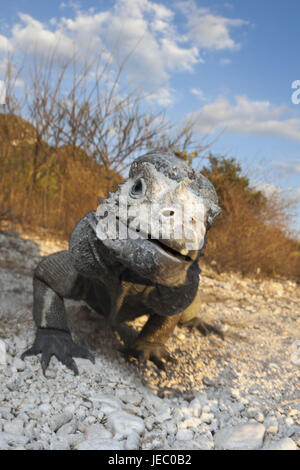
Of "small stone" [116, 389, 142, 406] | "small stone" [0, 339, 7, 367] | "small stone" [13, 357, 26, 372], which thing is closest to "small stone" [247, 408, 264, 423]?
"small stone" [116, 389, 142, 406]

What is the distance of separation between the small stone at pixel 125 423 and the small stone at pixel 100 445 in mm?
117

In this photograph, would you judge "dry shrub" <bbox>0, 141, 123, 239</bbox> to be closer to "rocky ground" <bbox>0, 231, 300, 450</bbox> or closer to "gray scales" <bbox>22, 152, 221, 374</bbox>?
"rocky ground" <bbox>0, 231, 300, 450</bbox>

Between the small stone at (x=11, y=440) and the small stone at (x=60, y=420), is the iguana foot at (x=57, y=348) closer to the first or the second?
the small stone at (x=60, y=420)

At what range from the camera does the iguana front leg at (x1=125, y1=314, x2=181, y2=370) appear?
3.14 metres

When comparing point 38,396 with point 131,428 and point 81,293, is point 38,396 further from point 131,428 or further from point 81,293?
point 81,293

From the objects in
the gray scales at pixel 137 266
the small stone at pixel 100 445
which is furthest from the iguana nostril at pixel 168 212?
the small stone at pixel 100 445

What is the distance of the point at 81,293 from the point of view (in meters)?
3.16

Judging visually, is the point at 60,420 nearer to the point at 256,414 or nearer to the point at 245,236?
the point at 256,414

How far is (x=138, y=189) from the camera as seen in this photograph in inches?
80.5

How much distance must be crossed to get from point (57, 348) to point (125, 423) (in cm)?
92

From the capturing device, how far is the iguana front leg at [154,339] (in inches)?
124

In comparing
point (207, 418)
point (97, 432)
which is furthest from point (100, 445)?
point (207, 418)
